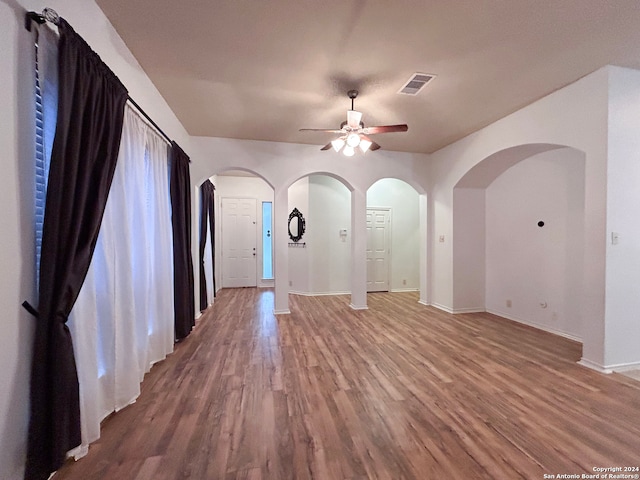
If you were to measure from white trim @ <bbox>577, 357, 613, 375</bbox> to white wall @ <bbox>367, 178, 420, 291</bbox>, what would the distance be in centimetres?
419

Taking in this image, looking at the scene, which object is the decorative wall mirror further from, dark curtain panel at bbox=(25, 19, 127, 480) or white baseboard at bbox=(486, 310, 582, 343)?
dark curtain panel at bbox=(25, 19, 127, 480)

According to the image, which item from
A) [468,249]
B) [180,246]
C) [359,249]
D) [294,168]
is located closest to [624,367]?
[468,249]

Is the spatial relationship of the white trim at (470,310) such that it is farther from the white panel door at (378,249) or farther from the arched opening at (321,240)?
the arched opening at (321,240)

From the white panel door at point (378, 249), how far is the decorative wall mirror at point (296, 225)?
1.69 meters

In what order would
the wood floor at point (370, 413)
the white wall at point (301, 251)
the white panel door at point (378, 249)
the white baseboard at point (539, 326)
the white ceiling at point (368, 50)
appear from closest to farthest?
the wood floor at point (370, 413)
the white ceiling at point (368, 50)
the white baseboard at point (539, 326)
the white wall at point (301, 251)
the white panel door at point (378, 249)

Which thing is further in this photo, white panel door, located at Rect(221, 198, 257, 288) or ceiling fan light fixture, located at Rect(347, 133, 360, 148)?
white panel door, located at Rect(221, 198, 257, 288)

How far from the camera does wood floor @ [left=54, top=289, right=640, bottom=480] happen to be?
5.17 feet

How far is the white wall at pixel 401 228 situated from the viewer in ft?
22.8

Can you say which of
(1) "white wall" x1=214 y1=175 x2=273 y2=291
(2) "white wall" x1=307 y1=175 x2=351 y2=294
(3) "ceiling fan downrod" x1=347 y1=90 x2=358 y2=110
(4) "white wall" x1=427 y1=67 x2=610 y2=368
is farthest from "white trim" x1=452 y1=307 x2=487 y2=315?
(1) "white wall" x1=214 y1=175 x2=273 y2=291

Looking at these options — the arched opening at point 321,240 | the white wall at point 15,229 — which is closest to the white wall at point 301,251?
the arched opening at point 321,240

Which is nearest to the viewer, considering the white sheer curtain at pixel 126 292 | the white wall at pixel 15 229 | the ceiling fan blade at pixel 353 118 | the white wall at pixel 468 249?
Answer: the white wall at pixel 15 229

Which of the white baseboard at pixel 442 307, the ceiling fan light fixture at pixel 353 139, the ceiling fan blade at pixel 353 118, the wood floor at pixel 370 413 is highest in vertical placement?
the ceiling fan blade at pixel 353 118

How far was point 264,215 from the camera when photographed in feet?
24.6

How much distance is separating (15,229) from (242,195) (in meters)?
6.13
